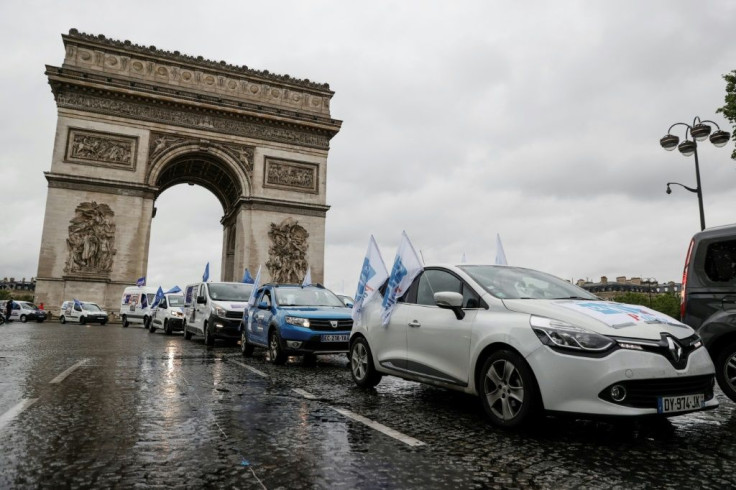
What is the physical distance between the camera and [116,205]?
29.8 metres

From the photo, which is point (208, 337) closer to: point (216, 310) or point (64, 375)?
point (216, 310)

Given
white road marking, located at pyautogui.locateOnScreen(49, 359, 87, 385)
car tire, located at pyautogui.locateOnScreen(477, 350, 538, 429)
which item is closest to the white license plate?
car tire, located at pyautogui.locateOnScreen(477, 350, 538, 429)

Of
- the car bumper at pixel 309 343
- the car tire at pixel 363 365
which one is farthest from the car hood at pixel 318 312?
the car tire at pixel 363 365

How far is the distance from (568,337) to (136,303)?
26.7 meters

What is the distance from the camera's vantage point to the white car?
380 cm

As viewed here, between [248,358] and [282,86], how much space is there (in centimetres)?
2834

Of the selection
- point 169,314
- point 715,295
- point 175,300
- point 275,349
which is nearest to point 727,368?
point 715,295

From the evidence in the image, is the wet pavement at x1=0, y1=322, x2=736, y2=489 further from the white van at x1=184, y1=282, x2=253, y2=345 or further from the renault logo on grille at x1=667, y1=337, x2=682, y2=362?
the white van at x1=184, y1=282, x2=253, y2=345

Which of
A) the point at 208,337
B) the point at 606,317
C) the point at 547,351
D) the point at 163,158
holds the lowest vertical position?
the point at 208,337

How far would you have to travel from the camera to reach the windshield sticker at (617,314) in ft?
13.5

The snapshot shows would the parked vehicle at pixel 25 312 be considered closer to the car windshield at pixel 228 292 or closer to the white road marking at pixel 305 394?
the car windshield at pixel 228 292

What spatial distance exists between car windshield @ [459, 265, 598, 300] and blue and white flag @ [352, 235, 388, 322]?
1629 millimetres

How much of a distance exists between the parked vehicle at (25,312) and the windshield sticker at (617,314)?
101ft

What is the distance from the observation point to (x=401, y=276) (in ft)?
20.5
